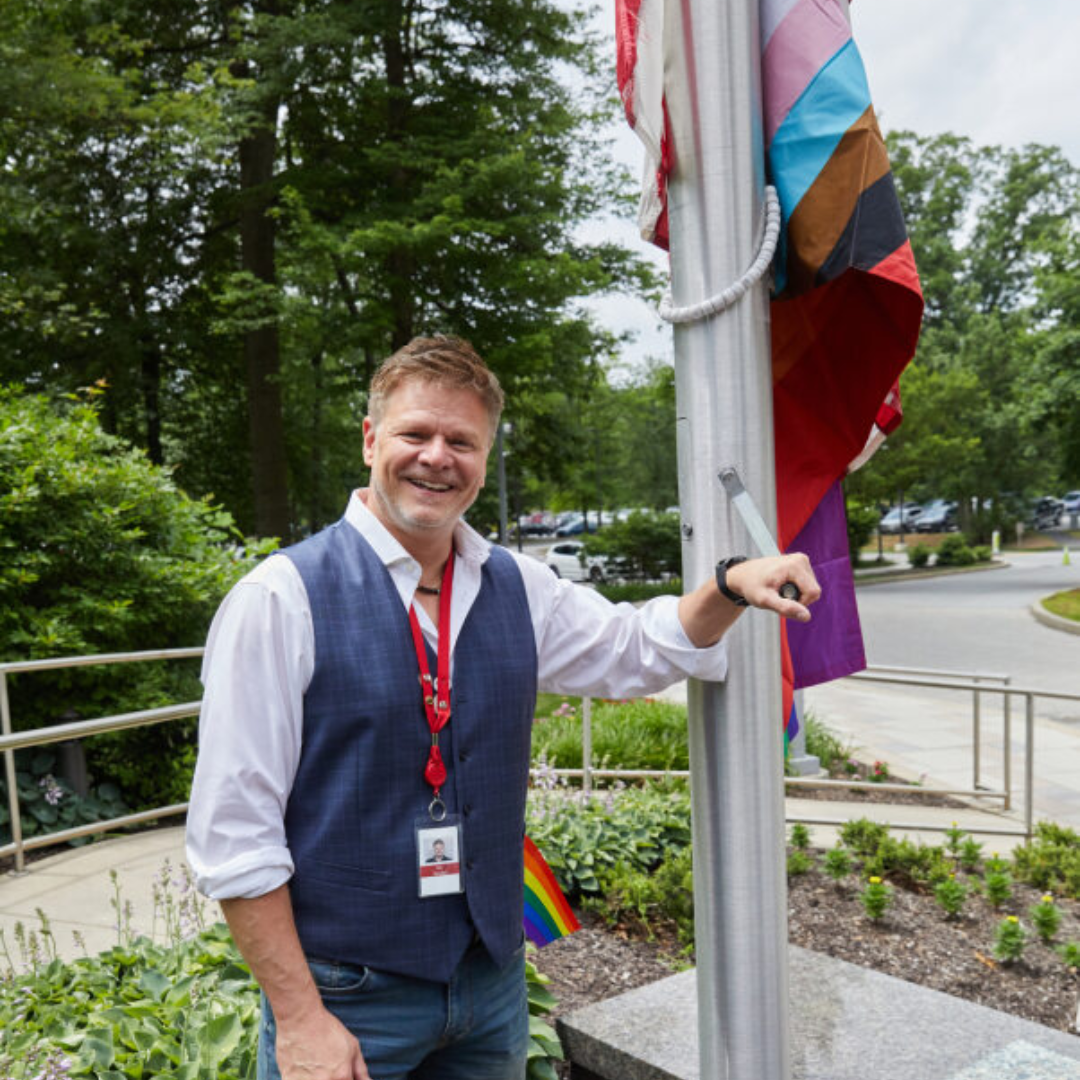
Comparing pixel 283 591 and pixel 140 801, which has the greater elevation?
pixel 283 591

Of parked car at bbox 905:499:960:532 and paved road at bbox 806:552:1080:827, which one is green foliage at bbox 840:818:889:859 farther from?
parked car at bbox 905:499:960:532

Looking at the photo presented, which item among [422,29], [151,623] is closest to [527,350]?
[422,29]

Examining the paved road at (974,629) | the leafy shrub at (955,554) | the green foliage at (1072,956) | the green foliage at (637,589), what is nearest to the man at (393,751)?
the green foliage at (1072,956)

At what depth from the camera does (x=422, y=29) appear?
15977 millimetres

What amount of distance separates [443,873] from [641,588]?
75.7ft

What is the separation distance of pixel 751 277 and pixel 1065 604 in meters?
20.4

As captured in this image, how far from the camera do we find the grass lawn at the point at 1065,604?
60.8 ft

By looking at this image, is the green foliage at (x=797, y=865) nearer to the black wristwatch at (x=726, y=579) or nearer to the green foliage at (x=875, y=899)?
the green foliage at (x=875, y=899)

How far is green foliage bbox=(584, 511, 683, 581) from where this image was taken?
27484 millimetres

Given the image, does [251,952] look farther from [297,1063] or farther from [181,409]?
[181,409]

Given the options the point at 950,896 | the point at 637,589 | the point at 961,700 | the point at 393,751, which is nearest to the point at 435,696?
the point at 393,751

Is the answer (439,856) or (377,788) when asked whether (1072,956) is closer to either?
(439,856)

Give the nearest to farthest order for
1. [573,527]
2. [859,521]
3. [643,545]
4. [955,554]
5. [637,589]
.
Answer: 1. [637,589]
2. [643,545]
3. [859,521]
4. [955,554]
5. [573,527]

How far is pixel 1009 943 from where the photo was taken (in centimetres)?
381
